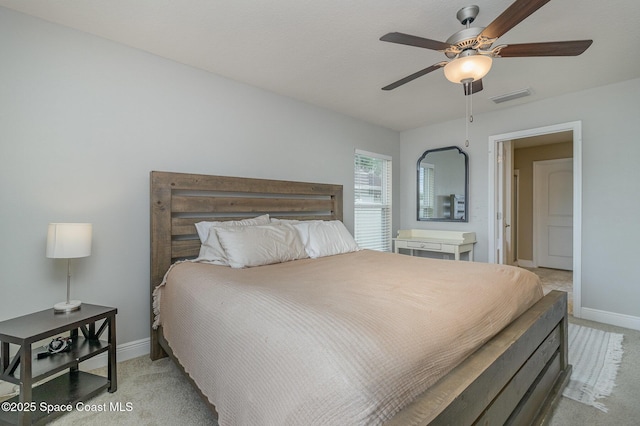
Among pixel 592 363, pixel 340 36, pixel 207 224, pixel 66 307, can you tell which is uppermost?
pixel 340 36

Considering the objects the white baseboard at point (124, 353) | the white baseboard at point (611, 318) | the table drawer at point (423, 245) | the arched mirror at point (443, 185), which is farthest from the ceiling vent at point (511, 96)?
the white baseboard at point (124, 353)

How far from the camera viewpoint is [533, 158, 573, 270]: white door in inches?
217

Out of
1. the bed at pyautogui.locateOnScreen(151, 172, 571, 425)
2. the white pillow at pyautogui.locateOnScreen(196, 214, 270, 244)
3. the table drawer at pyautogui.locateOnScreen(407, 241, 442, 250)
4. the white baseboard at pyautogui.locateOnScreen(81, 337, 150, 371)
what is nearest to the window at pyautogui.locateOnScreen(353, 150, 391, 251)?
the table drawer at pyautogui.locateOnScreen(407, 241, 442, 250)

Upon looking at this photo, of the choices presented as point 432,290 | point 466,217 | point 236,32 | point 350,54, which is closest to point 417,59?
point 350,54

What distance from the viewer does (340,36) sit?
219cm

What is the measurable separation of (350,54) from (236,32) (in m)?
0.91

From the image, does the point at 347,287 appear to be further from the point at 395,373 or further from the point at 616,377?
the point at 616,377

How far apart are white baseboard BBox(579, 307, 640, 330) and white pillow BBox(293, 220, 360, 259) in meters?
2.64

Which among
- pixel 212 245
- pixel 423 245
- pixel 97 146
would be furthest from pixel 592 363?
pixel 97 146

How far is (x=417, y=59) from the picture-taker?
99.2 inches

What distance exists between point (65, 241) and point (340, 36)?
7.56ft

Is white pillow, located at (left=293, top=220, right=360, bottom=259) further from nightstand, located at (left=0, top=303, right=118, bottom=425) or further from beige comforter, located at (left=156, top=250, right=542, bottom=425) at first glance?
nightstand, located at (left=0, top=303, right=118, bottom=425)

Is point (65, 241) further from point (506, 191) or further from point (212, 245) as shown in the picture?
point (506, 191)

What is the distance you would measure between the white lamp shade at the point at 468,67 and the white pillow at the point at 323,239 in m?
1.76
